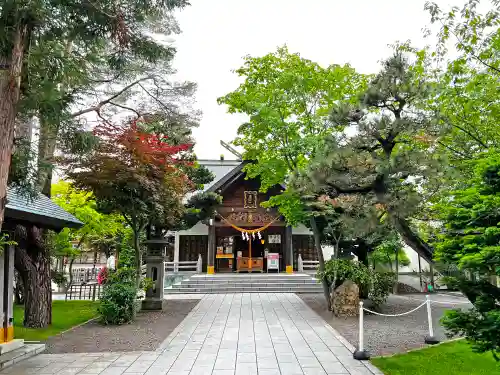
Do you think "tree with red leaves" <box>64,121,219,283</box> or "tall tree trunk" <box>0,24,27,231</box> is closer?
"tall tree trunk" <box>0,24,27,231</box>

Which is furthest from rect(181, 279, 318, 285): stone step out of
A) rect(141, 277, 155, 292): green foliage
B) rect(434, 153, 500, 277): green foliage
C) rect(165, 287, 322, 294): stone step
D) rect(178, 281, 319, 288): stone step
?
rect(434, 153, 500, 277): green foliage

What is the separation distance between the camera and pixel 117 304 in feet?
31.5

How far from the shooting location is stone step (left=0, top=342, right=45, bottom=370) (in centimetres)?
602

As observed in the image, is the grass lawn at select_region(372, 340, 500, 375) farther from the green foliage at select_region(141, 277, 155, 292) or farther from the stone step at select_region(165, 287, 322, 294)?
the stone step at select_region(165, 287, 322, 294)

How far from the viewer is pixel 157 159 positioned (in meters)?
9.86

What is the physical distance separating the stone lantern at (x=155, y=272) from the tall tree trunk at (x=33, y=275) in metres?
3.38

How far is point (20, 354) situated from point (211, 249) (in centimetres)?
1378

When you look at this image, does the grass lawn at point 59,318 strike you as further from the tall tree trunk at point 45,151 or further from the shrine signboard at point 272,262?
the shrine signboard at point 272,262

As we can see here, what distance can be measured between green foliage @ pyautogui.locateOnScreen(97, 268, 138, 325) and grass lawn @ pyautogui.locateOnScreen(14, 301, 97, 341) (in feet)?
3.02

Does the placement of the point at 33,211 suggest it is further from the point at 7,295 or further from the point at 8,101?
the point at 8,101

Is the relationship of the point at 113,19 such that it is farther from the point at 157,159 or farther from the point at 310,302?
the point at 310,302

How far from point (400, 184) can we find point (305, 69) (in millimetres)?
6276

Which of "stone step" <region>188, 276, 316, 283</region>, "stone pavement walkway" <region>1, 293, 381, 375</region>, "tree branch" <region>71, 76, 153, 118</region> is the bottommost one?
"stone pavement walkway" <region>1, 293, 381, 375</region>

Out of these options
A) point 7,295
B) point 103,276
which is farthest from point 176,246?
point 7,295
